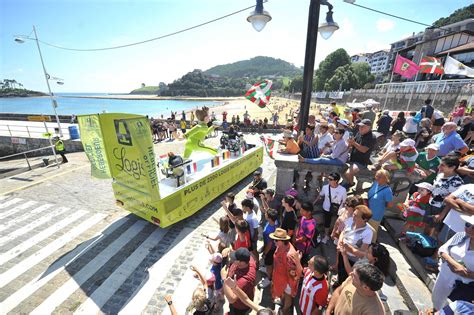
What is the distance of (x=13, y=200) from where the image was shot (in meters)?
7.78

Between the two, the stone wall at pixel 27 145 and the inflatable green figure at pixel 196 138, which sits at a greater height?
the inflatable green figure at pixel 196 138

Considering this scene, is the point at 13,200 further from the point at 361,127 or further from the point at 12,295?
the point at 361,127

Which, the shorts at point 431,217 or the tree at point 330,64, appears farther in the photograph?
the tree at point 330,64

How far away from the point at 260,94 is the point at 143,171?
267 inches

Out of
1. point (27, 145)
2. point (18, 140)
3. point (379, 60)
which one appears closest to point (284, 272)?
point (27, 145)

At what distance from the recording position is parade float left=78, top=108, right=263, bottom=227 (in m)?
4.92

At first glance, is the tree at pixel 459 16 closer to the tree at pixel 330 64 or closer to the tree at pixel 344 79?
the tree at pixel 330 64

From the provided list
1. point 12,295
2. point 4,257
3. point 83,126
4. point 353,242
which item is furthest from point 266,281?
point 4,257

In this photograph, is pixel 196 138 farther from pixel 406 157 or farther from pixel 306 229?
pixel 406 157

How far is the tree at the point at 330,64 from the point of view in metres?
65.1

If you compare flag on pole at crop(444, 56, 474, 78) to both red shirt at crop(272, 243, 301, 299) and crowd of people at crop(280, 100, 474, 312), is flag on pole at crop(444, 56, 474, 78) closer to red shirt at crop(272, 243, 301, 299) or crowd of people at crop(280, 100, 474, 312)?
crowd of people at crop(280, 100, 474, 312)

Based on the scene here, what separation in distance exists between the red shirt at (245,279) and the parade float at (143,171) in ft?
10.3

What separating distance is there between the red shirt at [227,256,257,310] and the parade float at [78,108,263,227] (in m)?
3.13

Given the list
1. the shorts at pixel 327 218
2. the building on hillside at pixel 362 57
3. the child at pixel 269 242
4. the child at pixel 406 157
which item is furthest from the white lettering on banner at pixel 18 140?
the building on hillside at pixel 362 57
